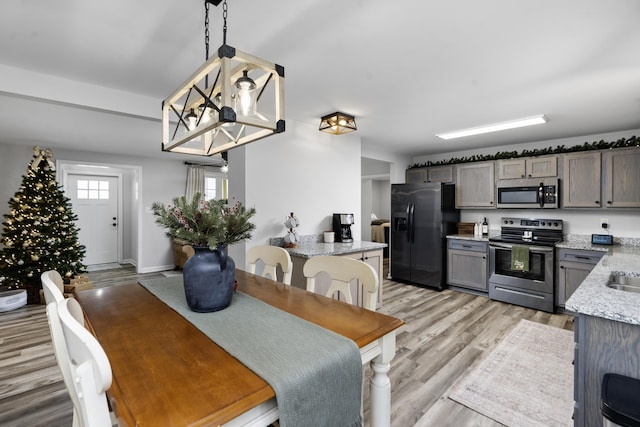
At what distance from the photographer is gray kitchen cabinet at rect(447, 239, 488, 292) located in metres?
4.42

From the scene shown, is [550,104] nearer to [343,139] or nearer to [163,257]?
[343,139]

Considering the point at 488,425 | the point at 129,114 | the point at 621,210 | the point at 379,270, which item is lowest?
the point at 488,425

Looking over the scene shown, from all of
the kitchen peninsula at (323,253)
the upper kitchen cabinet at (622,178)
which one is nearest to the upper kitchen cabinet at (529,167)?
the upper kitchen cabinet at (622,178)

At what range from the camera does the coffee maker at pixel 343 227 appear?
150 inches

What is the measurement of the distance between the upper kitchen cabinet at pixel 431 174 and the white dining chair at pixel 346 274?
13.2 feet

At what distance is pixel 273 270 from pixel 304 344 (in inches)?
47.8

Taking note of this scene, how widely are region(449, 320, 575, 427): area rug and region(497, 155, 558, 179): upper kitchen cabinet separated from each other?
2223 millimetres

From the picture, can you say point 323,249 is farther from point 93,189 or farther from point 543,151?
point 93,189

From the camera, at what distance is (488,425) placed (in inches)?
71.8

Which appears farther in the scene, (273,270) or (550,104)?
(550,104)

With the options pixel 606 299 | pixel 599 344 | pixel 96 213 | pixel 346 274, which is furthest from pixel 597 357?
pixel 96 213

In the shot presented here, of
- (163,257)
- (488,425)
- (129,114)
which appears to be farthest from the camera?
(163,257)

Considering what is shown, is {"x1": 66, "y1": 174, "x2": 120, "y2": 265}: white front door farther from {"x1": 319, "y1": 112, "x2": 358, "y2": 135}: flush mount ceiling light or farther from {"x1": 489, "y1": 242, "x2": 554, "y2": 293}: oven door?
{"x1": 489, "y1": 242, "x2": 554, "y2": 293}: oven door

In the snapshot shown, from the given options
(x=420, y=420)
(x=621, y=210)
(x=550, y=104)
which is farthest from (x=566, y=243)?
(x=420, y=420)
